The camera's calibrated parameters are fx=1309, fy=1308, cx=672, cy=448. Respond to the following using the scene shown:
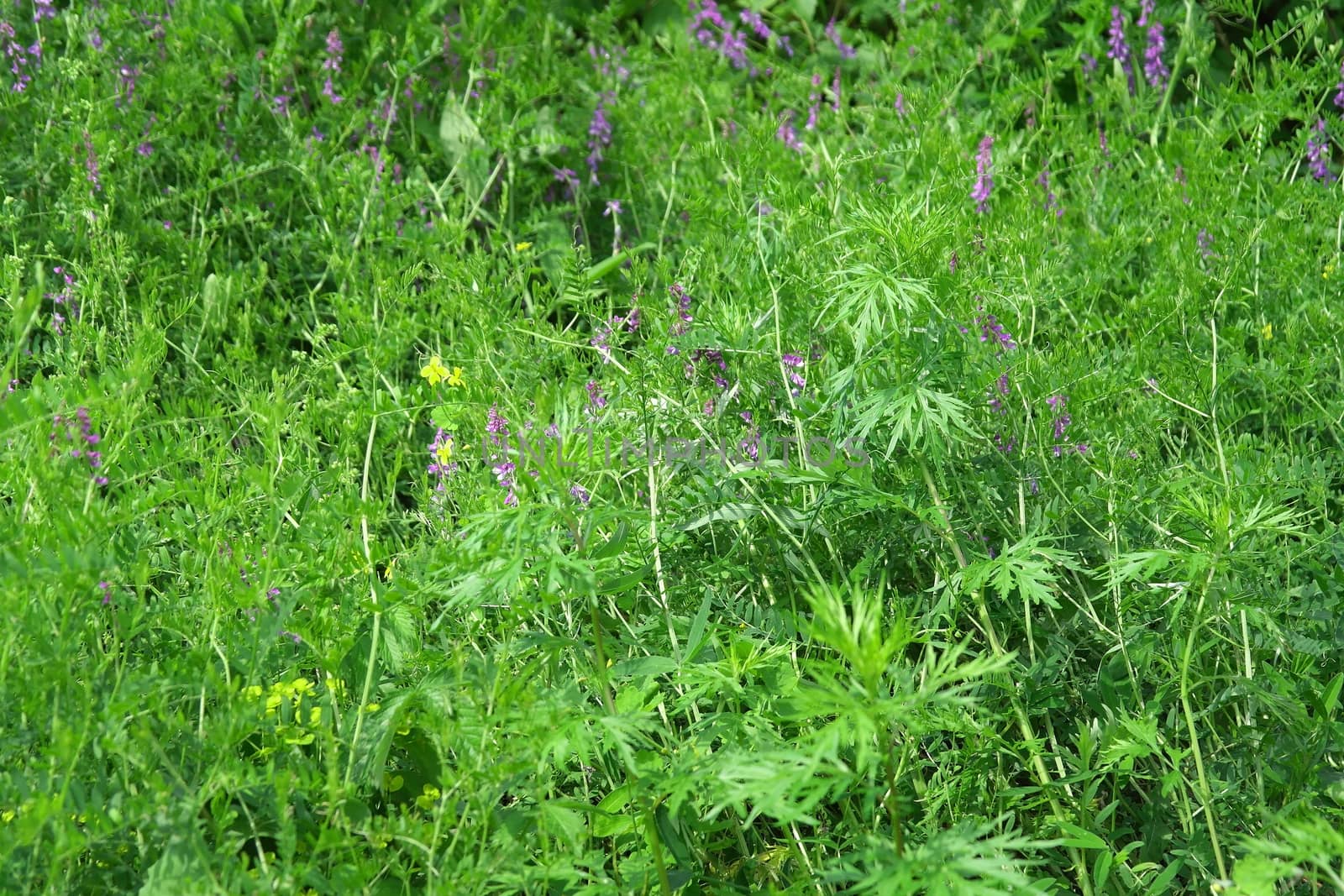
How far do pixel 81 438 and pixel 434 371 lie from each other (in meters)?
0.86

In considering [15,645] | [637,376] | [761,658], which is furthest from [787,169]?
[15,645]

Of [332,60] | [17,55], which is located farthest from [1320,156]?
[17,55]

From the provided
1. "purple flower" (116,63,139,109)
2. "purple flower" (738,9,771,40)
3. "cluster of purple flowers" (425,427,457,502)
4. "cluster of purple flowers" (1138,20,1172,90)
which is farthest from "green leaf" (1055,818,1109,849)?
"purple flower" (738,9,771,40)

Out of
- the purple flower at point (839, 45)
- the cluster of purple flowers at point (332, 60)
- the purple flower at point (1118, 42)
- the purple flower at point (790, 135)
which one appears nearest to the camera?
the cluster of purple flowers at point (332, 60)

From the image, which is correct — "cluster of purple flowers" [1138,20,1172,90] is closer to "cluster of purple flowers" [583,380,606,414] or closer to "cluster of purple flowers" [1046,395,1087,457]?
"cluster of purple flowers" [1046,395,1087,457]

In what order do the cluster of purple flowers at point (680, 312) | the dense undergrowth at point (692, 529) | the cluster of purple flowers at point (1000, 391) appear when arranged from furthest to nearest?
the cluster of purple flowers at point (680, 312), the cluster of purple flowers at point (1000, 391), the dense undergrowth at point (692, 529)

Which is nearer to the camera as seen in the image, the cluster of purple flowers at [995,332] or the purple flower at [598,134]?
the cluster of purple flowers at [995,332]

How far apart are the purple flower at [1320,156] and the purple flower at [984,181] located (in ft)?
2.63

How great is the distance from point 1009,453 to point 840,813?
0.64m

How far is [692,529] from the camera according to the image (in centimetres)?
211

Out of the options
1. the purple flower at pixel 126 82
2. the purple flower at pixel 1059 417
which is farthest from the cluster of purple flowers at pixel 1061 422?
the purple flower at pixel 126 82

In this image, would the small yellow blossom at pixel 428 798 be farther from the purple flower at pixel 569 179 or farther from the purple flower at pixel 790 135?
the purple flower at pixel 790 135

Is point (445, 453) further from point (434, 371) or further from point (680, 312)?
point (680, 312)

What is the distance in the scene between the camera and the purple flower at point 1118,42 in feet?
12.5
